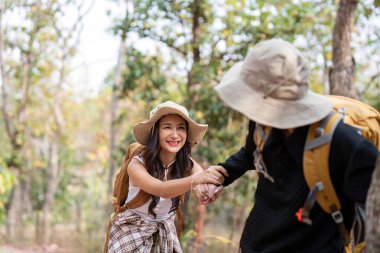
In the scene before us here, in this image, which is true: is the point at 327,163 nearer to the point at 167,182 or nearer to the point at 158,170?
the point at 167,182

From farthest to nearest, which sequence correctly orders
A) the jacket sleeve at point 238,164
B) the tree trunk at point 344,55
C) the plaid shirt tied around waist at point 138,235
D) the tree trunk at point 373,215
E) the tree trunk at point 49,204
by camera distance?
the tree trunk at point 49,204 → the tree trunk at point 344,55 → the plaid shirt tied around waist at point 138,235 → the jacket sleeve at point 238,164 → the tree trunk at point 373,215

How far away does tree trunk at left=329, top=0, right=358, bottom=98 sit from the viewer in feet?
16.3

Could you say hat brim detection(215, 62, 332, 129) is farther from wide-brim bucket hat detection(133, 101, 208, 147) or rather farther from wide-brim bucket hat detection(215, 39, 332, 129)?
wide-brim bucket hat detection(133, 101, 208, 147)

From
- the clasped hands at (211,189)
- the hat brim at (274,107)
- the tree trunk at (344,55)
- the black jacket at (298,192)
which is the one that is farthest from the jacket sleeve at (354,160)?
the tree trunk at (344,55)

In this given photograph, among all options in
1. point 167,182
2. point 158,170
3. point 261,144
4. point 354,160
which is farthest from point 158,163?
point 354,160

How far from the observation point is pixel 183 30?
25.3ft

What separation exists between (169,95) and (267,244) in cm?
611

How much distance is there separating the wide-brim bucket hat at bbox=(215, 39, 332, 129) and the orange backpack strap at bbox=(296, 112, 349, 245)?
0.17 ft

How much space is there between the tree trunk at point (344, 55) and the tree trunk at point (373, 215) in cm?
332

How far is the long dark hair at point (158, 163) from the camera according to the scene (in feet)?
10.4

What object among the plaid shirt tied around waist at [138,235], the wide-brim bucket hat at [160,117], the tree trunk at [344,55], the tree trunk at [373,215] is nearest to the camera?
the tree trunk at [373,215]

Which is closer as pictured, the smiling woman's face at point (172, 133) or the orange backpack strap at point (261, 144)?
the orange backpack strap at point (261, 144)

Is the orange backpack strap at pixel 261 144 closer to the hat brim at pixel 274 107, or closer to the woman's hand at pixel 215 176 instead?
the hat brim at pixel 274 107

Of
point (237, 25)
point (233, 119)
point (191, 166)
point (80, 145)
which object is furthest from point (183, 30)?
point (80, 145)
